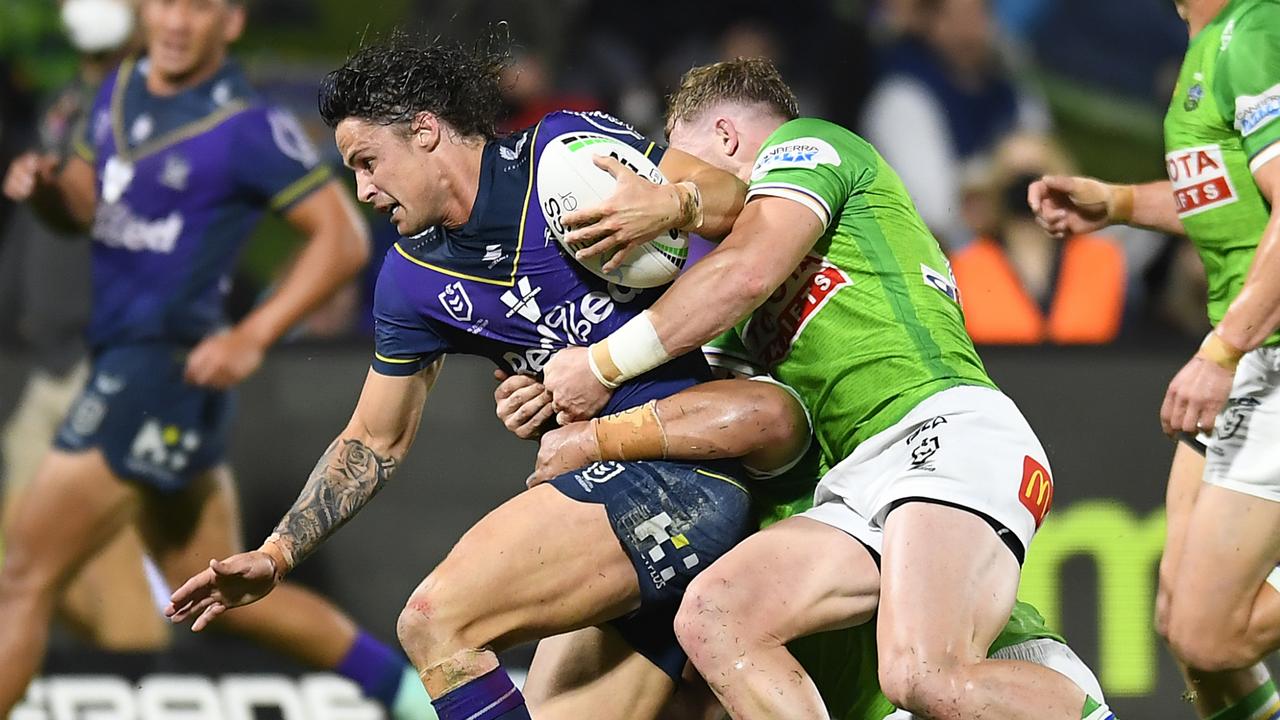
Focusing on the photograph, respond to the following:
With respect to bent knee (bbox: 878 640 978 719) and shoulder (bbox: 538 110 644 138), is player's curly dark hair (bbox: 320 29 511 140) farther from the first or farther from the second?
bent knee (bbox: 878 640 978 719)

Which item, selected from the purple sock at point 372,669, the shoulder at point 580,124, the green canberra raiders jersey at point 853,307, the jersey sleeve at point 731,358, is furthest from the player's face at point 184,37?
the green canberra raiders jersey at point 853,307

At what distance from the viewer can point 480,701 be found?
12.2ft

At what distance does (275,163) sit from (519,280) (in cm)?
302

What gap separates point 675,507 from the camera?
3939 mm

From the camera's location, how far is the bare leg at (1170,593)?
463 centimetres

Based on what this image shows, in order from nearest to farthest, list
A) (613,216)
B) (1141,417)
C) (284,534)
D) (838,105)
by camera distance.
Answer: (613,216)
(284,534)
(1141,417)
(838,105)

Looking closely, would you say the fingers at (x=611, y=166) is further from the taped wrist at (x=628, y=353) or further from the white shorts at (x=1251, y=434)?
the white shorts at (x=1251, y=434)

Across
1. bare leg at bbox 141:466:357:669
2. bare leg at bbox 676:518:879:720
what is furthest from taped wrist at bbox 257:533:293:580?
bare leg at bbox 141:466:357:669

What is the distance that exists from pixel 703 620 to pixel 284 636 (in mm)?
3335

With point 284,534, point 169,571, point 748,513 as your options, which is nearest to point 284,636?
point 169,571

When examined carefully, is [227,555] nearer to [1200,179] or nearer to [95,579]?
[95,579]

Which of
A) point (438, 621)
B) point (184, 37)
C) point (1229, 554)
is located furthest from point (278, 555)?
point (184, 37)

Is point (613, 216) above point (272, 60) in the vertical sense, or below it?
above

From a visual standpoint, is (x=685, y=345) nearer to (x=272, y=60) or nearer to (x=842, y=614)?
(x=842, y=614)
